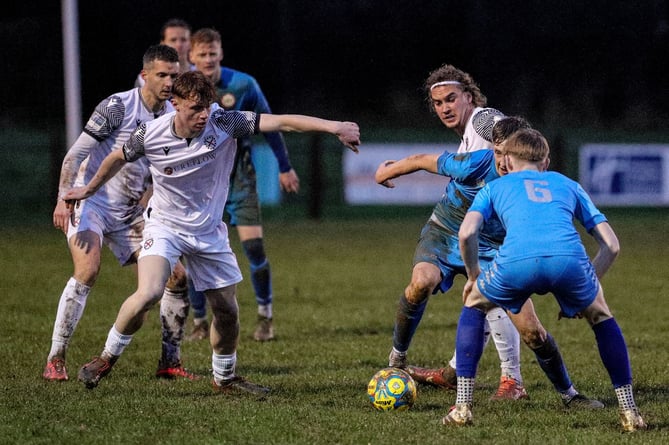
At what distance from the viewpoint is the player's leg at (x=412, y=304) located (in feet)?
22.7

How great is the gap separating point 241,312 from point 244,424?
184 inches

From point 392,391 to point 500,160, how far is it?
4.59 ft

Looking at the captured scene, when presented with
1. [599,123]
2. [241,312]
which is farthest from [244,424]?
[599,123]

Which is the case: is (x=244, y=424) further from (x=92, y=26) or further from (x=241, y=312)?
(x=92, y=26)

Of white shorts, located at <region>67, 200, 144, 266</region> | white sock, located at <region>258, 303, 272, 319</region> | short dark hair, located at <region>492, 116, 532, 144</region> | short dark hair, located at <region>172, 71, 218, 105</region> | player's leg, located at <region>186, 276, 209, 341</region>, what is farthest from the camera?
white sock, located at <region>258, 303, 272, 319</region>

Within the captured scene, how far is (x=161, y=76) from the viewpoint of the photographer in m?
7.31

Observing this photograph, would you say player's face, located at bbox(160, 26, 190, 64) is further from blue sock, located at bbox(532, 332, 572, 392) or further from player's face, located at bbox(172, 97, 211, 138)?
blue sock, located at bbox(532, 332, 572, 392)

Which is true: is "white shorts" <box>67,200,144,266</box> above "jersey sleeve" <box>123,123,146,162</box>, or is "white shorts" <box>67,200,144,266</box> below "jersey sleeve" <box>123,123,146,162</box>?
below

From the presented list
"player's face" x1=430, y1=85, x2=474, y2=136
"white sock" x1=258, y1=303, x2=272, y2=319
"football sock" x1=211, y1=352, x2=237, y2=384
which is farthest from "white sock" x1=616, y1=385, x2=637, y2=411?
"white sock" x1=258, y1=303, x2=272, y2=319

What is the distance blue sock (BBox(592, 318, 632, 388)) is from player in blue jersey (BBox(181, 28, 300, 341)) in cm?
391

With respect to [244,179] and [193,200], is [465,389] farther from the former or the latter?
[244,179]

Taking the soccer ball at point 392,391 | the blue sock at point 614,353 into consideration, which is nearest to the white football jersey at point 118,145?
the soccer ball at point 392,391

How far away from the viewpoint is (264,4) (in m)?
30.2

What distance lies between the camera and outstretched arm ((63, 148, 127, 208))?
6.66 m
